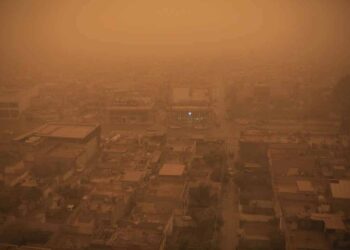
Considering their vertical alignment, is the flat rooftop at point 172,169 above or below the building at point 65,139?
below

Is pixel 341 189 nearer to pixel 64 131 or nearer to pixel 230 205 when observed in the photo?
pixel 230 205

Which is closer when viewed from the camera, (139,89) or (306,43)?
(139,89)

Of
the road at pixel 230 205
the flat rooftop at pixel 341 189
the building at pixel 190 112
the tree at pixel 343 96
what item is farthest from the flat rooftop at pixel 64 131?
the tree at pixel 343 96

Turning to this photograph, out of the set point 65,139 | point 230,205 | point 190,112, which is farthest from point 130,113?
point 230,205

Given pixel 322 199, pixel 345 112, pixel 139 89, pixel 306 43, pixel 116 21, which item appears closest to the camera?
pixel 322 199

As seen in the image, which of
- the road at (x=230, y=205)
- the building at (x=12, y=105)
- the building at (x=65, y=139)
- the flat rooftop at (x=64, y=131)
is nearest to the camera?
the road at (x=230, y=205)

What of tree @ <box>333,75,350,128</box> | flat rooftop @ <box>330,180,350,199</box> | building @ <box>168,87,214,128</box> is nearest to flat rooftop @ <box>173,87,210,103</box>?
building @ <box>168,87,214,128</box>

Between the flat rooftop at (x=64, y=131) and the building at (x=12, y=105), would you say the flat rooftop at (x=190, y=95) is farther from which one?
the building at (x=12, y=105)

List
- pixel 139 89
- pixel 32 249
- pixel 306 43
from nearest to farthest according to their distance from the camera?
pixel 32 249 < pixel 139 89 < pixel 306 43

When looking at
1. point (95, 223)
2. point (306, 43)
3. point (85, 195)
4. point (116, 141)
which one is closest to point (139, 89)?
point (116, 141)

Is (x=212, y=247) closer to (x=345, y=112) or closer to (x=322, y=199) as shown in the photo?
(x=322, y=199)
